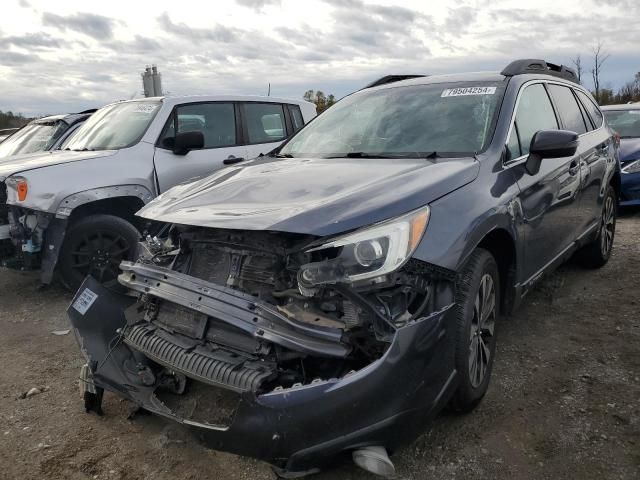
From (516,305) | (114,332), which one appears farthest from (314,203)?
(516,305)

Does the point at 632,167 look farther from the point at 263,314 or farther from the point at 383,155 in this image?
the point at 263,314

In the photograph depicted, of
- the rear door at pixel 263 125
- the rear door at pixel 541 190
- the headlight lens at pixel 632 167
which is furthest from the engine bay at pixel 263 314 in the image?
the headlight lens at pixel 632 167

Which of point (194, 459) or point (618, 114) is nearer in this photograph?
point (194, 459)

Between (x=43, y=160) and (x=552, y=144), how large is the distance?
176 inches

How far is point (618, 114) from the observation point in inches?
372

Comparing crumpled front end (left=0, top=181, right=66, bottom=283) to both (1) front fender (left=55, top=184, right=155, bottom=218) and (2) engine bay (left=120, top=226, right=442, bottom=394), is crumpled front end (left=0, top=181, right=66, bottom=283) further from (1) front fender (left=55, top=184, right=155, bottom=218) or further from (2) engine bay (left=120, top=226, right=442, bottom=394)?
(2) engine bay (left=120, top=226, right=442, bottom=394)

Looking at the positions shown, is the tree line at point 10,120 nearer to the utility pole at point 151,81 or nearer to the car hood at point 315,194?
the utility pole at point 151,81

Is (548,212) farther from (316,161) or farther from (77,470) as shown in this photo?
(77,470)

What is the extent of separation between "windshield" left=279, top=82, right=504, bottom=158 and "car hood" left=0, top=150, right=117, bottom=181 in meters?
2.17

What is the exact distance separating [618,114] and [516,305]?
753 centimetres

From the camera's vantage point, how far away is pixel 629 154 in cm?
813

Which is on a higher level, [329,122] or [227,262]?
[329,122]

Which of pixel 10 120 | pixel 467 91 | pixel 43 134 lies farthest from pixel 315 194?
pixel 10 120

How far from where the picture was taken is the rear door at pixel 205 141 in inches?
222
